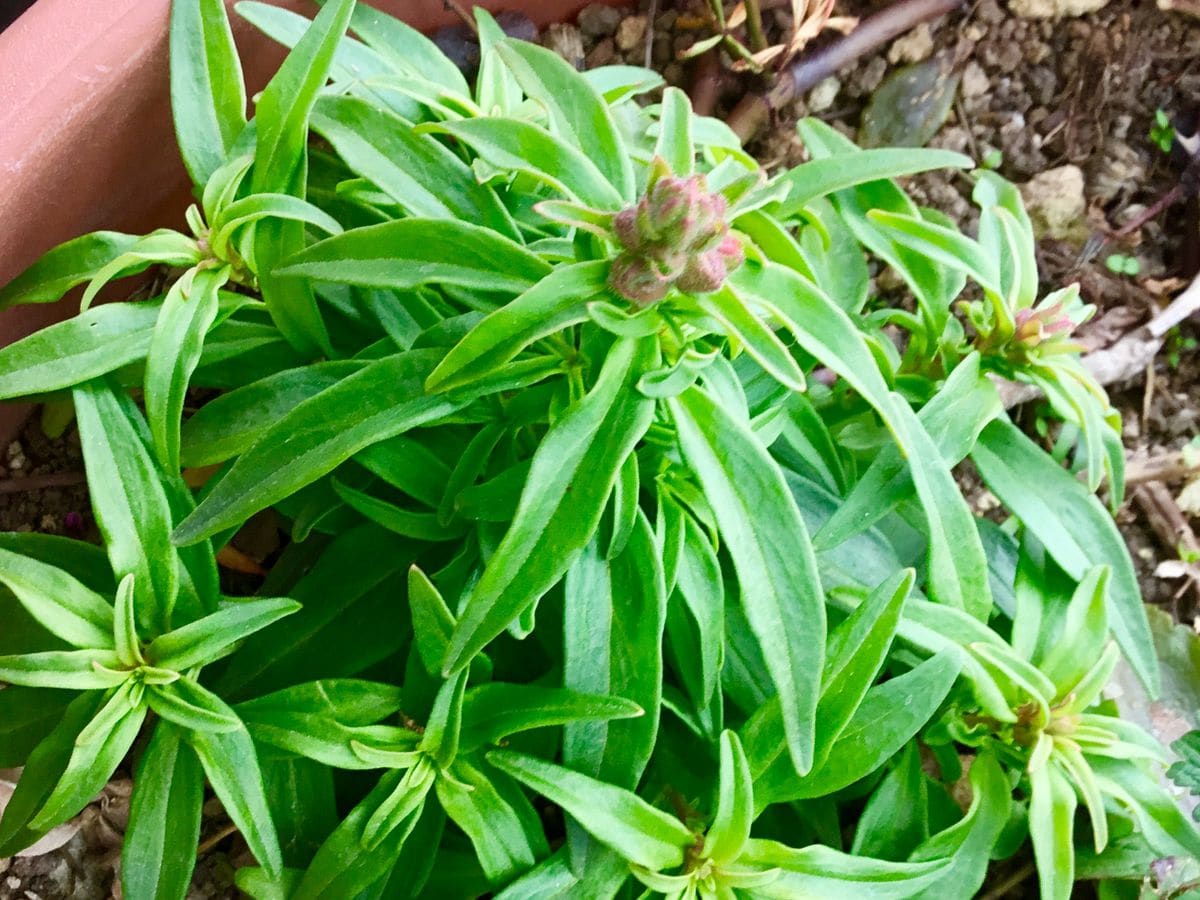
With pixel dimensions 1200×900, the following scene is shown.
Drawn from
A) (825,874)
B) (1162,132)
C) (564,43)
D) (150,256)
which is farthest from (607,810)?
(1162,132)

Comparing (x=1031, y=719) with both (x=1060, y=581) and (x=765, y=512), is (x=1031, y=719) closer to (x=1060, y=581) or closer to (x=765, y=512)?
(x=1060, y=581)

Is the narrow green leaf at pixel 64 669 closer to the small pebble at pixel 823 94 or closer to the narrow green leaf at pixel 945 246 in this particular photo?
the narrow green leaf at pixel 945 246

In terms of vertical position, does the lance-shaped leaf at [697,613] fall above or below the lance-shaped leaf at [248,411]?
below

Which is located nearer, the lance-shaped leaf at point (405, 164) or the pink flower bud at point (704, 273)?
the pink flower bud at point (704, 273)

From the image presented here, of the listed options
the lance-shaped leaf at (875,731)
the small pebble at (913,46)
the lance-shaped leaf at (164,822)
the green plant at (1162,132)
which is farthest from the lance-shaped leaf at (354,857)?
the green plant at (1162,132)

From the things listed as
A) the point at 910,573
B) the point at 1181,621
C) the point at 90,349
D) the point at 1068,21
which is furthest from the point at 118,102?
the point at 1181,621

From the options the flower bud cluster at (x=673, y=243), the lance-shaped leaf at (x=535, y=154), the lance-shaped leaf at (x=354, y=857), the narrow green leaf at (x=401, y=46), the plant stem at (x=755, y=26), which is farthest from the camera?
the plant stem at (x=755, y=26)
